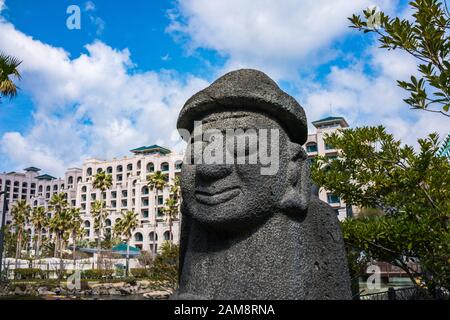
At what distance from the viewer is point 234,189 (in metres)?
3.52

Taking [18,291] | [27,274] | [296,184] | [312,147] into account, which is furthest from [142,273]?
[296,184]

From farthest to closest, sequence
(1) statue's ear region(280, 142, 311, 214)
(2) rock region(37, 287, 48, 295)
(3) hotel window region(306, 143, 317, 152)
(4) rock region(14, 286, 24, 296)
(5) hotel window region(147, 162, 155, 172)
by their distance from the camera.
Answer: (5) hotel window region(147, 162, 155, 172), (3) hotel window region(306, 143, 317, 152), (2) rock region(37, 287, 48, 295), (4) rock region(14, 286, 24, 296), (1) statue's ear region(280, 142, 311, 214)

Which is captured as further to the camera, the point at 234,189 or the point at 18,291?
the point at 18,291

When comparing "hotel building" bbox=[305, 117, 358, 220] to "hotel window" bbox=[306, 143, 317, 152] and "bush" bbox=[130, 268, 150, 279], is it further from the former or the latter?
"bush" bbox=[130, 268, 150, 279]

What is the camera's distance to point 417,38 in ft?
14.4

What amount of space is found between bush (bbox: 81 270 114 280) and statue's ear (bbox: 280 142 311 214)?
127 ft

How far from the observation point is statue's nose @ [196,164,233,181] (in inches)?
139

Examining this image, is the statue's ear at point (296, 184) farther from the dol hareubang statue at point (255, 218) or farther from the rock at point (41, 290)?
the rock at point (41, 290)

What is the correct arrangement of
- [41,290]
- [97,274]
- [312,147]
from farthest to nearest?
[312,147] < [97,274] < [41,290]

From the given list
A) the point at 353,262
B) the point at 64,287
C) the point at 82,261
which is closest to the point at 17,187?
the point at 82,261

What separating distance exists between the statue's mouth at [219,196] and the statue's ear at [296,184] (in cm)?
42

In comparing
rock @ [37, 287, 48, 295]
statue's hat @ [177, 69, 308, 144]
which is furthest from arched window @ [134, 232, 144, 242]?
statue's hat @ [177, 69, 308, 144]

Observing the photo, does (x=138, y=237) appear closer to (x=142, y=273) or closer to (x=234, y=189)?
(x=142, y=273)

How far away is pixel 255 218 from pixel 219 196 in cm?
35
